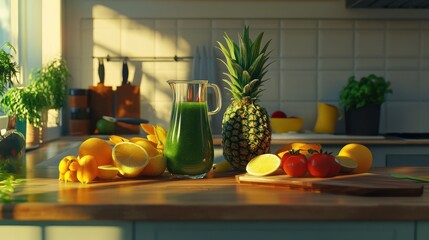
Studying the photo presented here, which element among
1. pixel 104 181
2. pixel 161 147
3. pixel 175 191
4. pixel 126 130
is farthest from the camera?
pixel 126 130

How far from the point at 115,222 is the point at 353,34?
2.82 metres

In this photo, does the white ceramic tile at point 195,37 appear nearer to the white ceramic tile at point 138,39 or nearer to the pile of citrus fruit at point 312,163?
the white ceramic tile at point 138,39

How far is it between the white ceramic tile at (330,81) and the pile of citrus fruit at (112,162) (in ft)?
7.62

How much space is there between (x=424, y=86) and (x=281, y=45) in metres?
0.88

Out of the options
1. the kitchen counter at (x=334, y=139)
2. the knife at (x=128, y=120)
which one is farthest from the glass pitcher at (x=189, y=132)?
the knife at (x=128, y=120)

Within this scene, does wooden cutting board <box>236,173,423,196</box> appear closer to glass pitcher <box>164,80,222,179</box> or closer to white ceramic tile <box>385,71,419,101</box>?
glass pitcher <box>164,80,222,179</box>

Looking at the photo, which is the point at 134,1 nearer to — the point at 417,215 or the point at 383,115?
the point at 383,115

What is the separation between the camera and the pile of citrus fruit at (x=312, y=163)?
1511 mm

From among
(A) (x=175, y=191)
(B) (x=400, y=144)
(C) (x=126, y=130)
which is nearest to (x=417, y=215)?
(A) (x=175, y=191)

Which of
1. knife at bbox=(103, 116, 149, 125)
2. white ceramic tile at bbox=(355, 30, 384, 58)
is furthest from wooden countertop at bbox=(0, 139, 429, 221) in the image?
white ceramic tile at bbox=(355, 30, 384, 58)

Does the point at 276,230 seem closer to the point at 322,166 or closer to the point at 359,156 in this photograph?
the point at 322,166

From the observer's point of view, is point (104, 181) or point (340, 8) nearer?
point (104, 181)

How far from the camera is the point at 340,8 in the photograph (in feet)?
12.3

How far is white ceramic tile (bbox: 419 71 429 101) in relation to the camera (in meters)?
3.84
